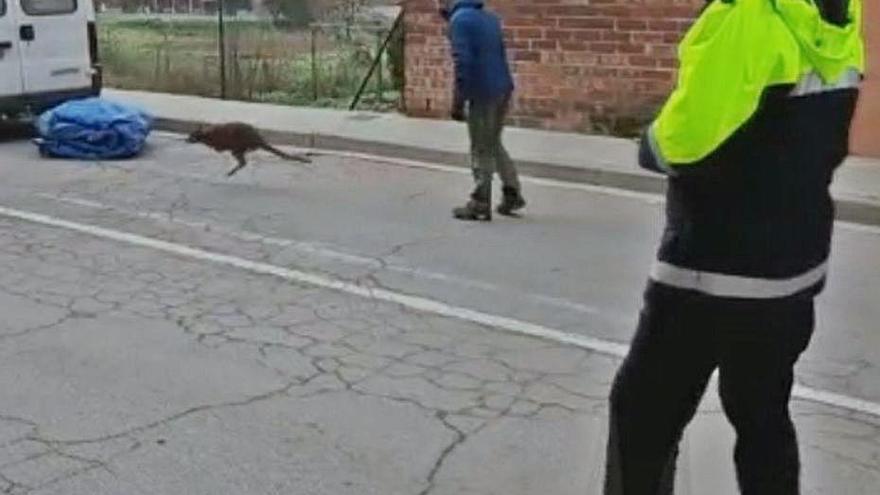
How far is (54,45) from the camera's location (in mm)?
12312

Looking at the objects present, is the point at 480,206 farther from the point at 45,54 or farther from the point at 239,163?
the point at 45,54

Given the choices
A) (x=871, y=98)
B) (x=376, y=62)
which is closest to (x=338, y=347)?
(x=871, y=98)

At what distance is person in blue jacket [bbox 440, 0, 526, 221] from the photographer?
25.8ft

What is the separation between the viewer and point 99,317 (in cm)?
589

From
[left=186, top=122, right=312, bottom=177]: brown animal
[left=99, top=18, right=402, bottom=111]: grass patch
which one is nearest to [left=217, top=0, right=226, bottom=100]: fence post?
[left=99, top=18, right=402, bottom=111]: grass patch

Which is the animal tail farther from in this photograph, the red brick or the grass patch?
the grass patch

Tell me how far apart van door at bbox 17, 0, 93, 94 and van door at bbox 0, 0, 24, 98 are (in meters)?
0.06

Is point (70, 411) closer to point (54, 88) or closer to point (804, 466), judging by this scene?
point (804, 466)

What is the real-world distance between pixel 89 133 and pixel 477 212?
4533 millimetres

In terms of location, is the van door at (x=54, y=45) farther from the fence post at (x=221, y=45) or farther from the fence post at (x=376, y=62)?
the fence post at (x=376, y=62)

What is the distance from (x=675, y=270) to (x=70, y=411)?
112 inches

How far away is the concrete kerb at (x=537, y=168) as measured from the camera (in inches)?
339

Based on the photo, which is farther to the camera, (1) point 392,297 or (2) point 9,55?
(2) point 9,55

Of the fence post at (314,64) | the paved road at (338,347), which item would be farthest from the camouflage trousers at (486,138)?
the fence post at (314,64)
